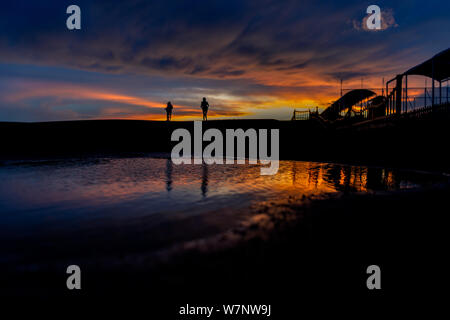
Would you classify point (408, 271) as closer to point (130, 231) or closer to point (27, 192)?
point (130, 231)

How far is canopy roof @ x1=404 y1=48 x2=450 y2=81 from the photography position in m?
12.0

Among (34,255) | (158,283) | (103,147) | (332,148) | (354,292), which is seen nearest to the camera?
(354,292)

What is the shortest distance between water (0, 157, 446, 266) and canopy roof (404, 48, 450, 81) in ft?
27.6

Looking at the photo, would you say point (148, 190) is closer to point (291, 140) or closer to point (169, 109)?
point (291, 140)

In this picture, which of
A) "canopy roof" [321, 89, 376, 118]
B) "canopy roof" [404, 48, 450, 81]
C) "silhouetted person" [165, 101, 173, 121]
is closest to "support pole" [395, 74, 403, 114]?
"canopy roof" [404, 48, 450, 81]

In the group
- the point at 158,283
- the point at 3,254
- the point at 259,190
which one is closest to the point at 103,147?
the point at 259,190

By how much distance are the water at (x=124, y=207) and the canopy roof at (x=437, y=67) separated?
8399mm

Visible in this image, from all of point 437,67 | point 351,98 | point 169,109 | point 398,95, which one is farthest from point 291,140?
point 169,109

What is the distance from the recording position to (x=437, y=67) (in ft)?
43.3

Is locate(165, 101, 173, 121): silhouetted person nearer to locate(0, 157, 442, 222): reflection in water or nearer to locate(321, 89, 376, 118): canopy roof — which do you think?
locate(321, 89, 376, 118): canopy roof

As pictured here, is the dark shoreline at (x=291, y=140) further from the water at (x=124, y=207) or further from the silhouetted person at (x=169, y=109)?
the water at (x=124, y=207)

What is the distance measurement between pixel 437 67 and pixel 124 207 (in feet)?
51.3

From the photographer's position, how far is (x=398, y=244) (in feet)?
9.22

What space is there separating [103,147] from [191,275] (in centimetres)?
2506
